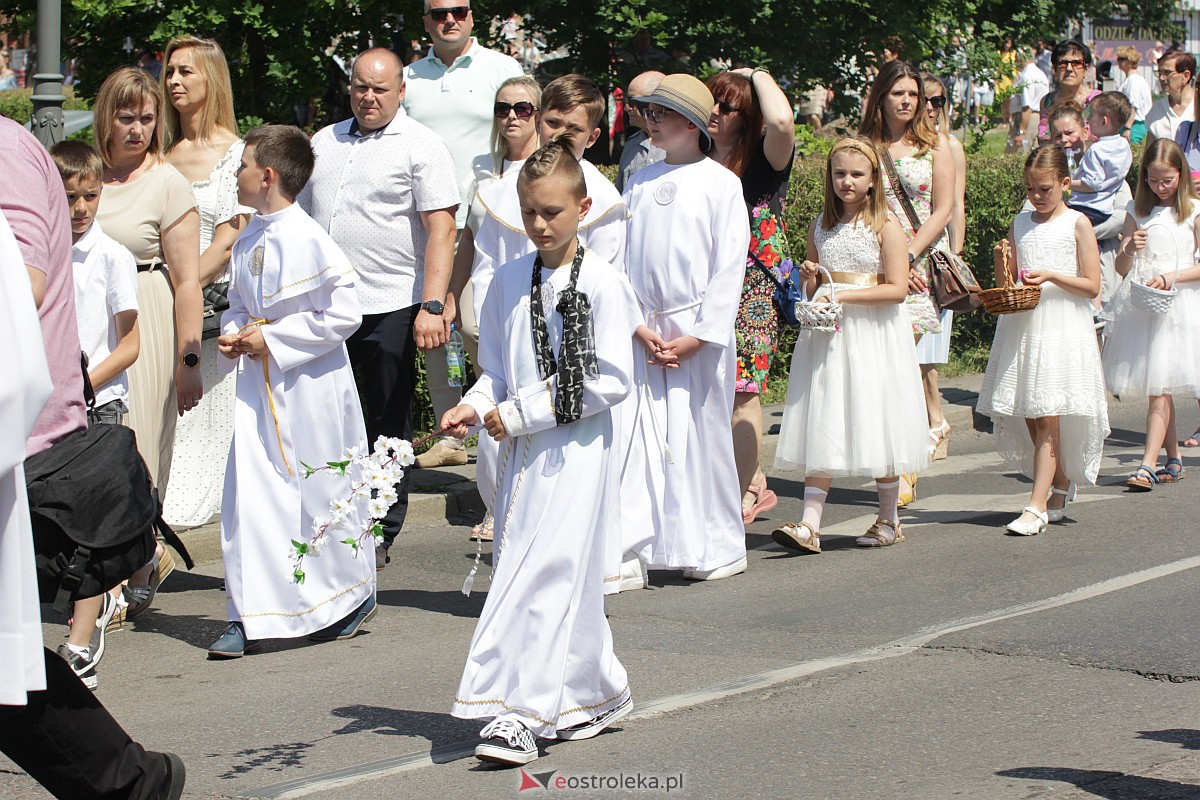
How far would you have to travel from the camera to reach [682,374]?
7.46 m

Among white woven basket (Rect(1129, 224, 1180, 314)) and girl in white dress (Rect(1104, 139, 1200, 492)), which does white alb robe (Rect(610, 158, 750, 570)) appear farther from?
white woven basket (Rect(1129, 224, 1180, 314))

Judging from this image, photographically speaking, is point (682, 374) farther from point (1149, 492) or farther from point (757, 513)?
point (1149, 492)

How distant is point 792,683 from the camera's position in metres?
5.62

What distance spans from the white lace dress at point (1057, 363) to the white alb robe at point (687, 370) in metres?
1.74

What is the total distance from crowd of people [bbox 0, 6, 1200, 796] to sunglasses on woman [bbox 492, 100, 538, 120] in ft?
0.03

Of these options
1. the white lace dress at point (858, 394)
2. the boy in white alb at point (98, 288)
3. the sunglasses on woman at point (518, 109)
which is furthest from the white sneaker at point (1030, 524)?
the boy in white alb at point (98, 288)

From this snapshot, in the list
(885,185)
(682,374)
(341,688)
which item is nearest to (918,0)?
(885,185)

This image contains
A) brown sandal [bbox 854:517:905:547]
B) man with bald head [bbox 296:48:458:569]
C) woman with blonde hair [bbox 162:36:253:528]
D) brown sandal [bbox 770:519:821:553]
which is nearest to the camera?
man with bald head [bbox 296:48:458:569]

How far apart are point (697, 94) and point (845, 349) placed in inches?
59.9

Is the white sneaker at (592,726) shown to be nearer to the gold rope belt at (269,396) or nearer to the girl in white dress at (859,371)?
the gold rope belt at (269,396)

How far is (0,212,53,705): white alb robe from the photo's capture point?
342cm

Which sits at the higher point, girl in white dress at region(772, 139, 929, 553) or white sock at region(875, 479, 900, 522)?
girl in white dress at region(772, 139, 929, 553)

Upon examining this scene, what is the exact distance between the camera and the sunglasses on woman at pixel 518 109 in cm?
760

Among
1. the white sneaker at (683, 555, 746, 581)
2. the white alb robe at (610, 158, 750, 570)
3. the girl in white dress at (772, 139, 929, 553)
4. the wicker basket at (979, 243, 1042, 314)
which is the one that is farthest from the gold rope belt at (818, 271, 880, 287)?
the white sneaker at (683, 555, 746, 581)
